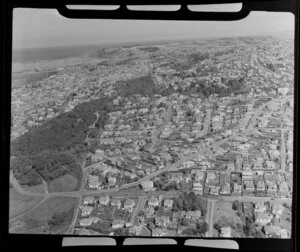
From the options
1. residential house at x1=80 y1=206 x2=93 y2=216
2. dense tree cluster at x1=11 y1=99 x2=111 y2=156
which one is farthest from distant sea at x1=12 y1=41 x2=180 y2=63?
residential house at x1=80 y1=206 x2=93 y2=216

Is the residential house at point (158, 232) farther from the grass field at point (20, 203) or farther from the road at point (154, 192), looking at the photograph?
the grass field at point (20, 203)

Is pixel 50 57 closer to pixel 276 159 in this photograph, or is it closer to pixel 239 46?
pixel 239 46

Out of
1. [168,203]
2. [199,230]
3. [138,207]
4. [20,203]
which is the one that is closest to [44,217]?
[20,203]

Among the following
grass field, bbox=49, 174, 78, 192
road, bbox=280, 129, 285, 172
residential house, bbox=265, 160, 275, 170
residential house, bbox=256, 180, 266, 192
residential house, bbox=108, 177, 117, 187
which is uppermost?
road, bbox=280, 129, 285, 172

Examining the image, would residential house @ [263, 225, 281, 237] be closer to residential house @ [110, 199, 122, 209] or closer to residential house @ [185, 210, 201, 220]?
residential house @ [185, 210, 201, 220]

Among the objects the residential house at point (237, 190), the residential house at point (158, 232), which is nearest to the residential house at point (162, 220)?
the residential house at point (158, 232)

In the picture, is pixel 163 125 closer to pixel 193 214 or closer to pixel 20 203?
pixel 193 214
